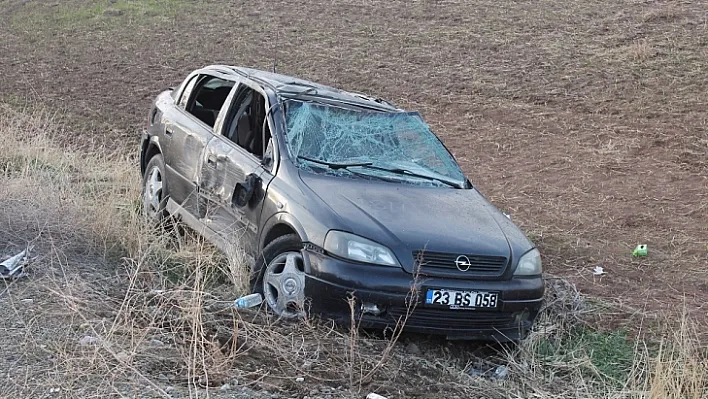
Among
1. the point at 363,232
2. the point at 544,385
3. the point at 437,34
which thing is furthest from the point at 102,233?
the point at 437,34

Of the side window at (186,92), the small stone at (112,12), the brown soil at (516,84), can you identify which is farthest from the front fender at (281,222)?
the small stone at (112,12)

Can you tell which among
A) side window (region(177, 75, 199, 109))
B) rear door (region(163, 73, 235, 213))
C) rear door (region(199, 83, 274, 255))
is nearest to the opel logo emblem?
rear door (region(199, 83, 274, 255))

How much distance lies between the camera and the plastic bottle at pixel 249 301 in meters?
5.65

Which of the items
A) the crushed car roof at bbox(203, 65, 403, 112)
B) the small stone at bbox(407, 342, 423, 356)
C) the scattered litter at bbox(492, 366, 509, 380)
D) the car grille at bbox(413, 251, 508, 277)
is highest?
the crushed car roof at bbox(203, 65, 403, 112)

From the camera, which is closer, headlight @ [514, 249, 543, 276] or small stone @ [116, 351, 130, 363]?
small stone @ [116, 351, 130, 363]

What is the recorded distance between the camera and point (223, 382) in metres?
4.54

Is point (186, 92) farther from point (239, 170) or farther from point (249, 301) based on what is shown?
point (249, 301)

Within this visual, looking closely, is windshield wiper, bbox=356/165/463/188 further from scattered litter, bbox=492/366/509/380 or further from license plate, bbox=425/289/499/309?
scattered litter, bbox=492/366/509/380

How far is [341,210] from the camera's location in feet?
18.3

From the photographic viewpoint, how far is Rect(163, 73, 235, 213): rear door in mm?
7188

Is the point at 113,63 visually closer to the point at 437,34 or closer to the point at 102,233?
the point at 437,34

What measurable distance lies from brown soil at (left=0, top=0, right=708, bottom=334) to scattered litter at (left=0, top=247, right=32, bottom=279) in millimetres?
4082

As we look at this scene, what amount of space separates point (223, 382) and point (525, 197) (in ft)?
20.3

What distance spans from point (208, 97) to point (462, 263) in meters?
3.24
